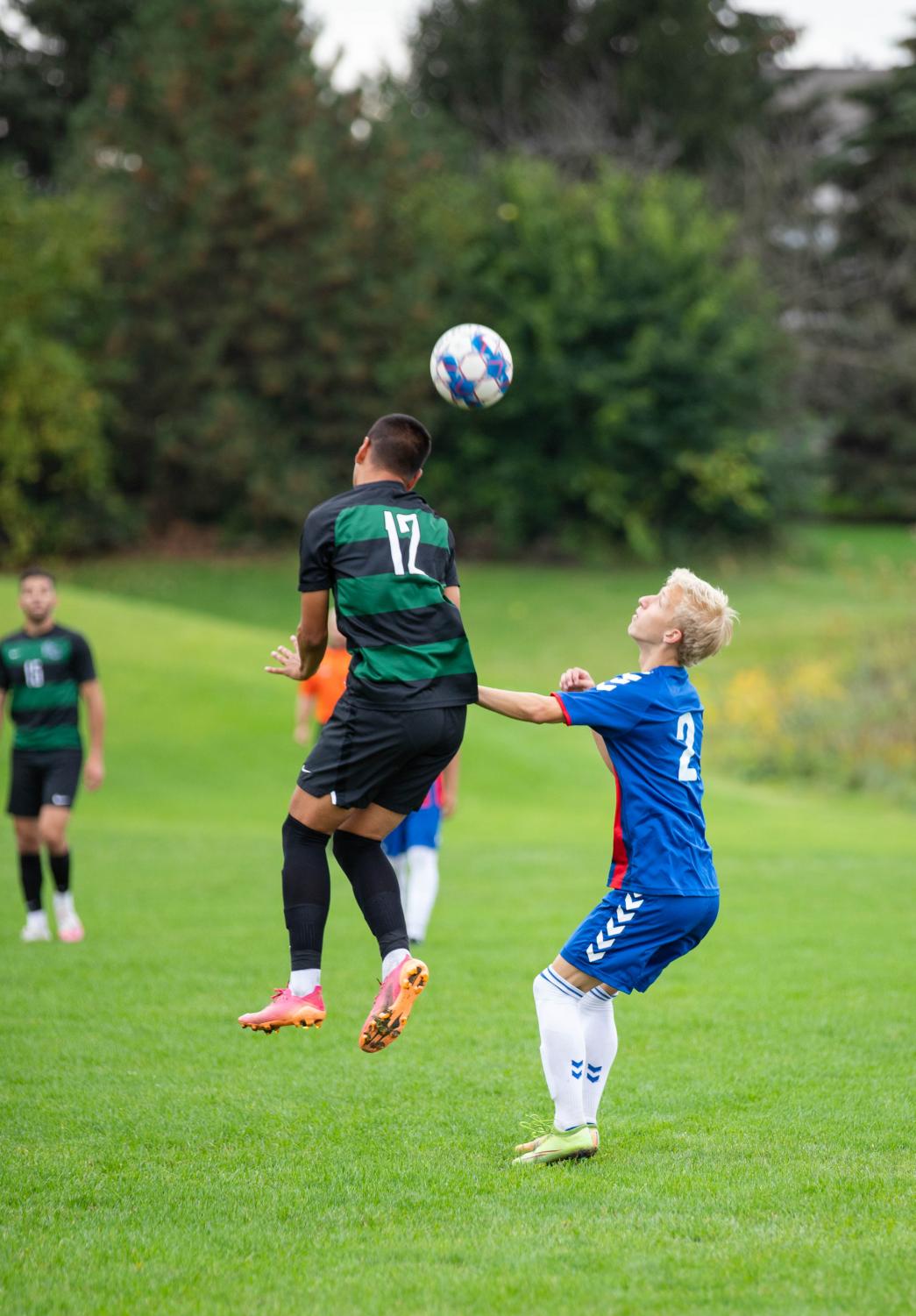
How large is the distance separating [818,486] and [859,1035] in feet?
104

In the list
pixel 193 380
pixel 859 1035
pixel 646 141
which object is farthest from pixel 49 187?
pixel 859 1035

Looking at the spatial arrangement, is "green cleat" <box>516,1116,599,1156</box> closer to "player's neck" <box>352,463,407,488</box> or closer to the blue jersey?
the blue jersey

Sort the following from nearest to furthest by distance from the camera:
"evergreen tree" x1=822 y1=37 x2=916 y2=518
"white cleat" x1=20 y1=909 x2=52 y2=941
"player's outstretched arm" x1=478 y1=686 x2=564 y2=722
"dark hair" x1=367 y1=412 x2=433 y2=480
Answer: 1. "player's outstretched arm" x1=478 y1=686 x2=564 y2=722
2. "dark hair" x1=367 y1=412 x2=433 y2=480
3. "white cleat" x1=20 y1=909 x2=52 y2=941
4. "evergreen tree" x1=822 y1=37 x2=916 y2=518

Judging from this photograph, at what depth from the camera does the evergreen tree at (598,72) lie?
41.4 metres

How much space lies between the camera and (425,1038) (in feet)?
24.0

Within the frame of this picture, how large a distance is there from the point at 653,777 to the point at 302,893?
4.67 feet

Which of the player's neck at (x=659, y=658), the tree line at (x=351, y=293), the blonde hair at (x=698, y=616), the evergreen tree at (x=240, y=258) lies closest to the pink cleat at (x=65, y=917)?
the player's neck at (x=659, y=658)

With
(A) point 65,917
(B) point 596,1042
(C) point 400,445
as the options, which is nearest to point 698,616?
(C) point 400,445

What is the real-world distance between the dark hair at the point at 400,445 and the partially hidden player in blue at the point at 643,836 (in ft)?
3.11

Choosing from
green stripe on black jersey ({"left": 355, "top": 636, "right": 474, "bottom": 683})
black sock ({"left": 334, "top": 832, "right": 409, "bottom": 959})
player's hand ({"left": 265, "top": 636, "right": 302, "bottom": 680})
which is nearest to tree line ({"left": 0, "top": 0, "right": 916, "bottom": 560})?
player's hand ({"left": 265, "top": 636, "right": 302, "bottom": 680})

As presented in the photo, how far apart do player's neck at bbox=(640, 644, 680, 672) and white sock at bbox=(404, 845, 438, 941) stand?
4.63 metres

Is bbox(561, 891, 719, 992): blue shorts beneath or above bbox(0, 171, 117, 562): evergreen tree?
beneath

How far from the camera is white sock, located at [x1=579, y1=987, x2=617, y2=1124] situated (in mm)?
5316

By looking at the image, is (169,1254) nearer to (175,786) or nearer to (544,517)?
(175,786)
